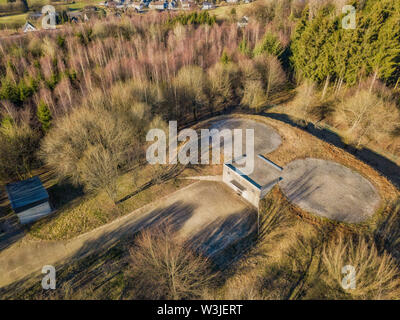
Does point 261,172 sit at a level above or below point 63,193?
above

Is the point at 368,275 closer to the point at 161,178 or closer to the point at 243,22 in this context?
the point at 161,178

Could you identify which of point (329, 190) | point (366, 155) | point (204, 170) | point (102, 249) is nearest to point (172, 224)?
point (102, 249)

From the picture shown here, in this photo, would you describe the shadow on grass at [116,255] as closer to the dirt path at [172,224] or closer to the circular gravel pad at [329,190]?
the dirt path at [172,224]

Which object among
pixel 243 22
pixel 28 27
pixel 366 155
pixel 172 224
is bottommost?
pixel 172 224

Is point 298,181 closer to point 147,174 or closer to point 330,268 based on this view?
point 330,268

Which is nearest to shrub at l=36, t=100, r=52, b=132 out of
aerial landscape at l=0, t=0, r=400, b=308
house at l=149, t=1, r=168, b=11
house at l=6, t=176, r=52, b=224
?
aerial landscape at l=0, t=0, r=400, b=308

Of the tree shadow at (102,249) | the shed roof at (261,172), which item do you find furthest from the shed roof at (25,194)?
the shed roof at (261,172)
